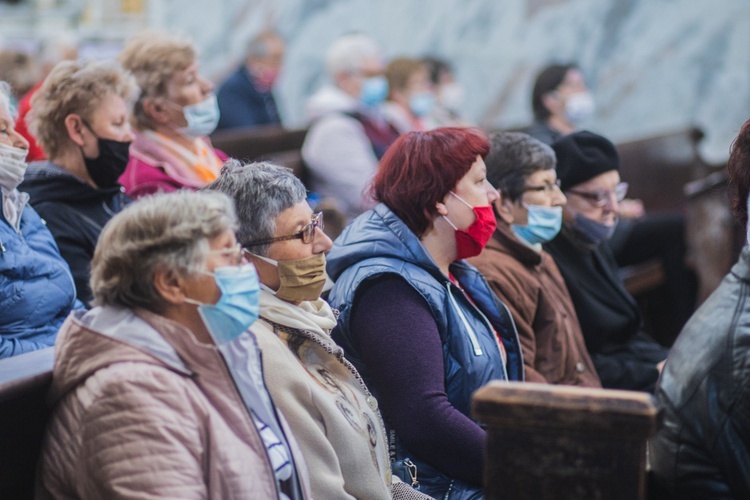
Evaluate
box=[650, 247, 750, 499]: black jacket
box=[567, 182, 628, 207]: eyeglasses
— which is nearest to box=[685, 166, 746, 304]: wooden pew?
box=[567, 182, 628, 207]: eyeglasses

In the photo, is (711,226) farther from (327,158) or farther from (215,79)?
(215,79)

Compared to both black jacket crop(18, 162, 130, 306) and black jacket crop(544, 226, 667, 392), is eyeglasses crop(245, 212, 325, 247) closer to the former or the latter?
black jacket crop(18, 162, 130, 306)

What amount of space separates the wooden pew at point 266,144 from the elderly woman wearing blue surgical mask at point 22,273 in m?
3.31

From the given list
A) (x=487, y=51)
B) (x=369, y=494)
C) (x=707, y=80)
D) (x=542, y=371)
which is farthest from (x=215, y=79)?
(x=369, y=494)

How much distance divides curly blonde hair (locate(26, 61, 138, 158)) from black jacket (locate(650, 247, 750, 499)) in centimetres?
223

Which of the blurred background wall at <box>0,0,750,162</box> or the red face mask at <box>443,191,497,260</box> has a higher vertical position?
the red face mask at <box>443,191,497,260</box>

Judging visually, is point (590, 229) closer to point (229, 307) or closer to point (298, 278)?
point (298, 278)

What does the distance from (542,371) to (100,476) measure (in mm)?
1919

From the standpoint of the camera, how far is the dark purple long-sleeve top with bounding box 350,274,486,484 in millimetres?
2799

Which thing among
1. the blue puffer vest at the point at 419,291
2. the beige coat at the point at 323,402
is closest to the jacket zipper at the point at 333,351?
the beige coat at the point at 323,402

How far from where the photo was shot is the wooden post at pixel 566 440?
1.87 meters

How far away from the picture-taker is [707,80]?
30.7 feet

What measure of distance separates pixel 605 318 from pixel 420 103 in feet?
12.8

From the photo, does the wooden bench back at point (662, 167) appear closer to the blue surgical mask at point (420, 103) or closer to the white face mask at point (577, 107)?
the white face mask at point (577, 107)
